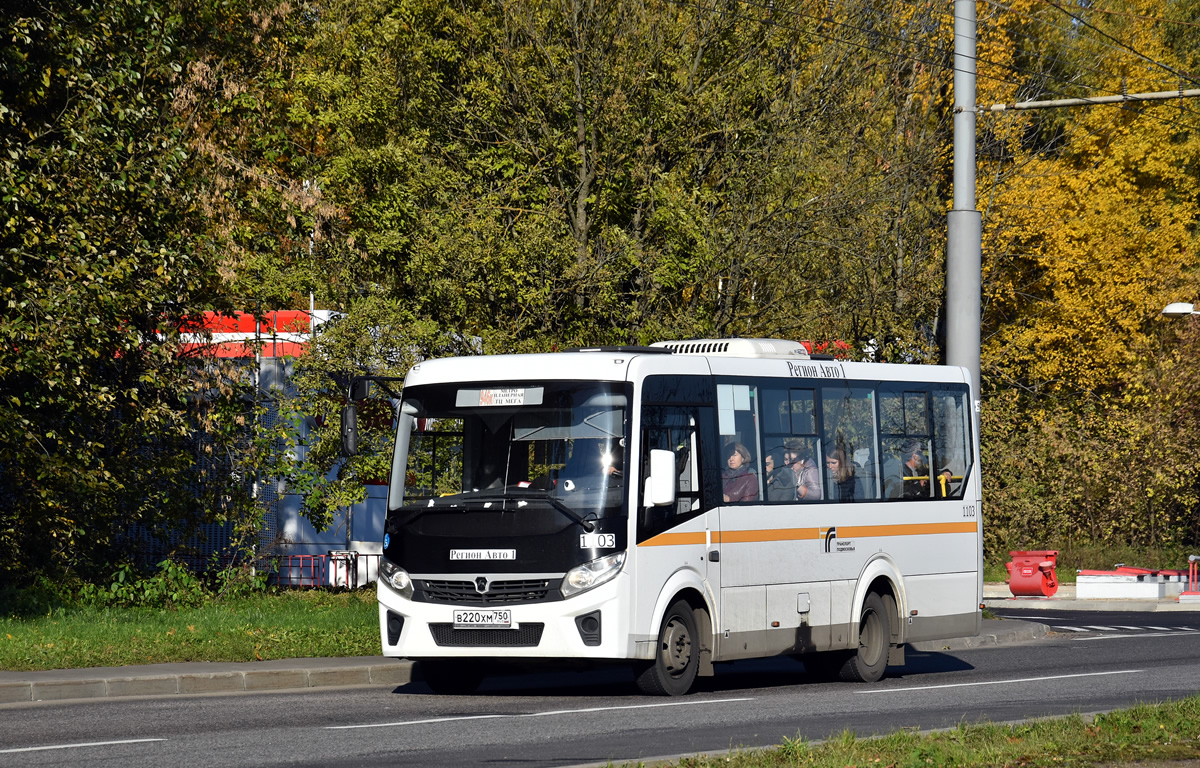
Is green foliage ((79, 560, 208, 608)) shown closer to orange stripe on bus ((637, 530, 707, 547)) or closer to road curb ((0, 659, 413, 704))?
road curb ((0, 659, 413, 704))

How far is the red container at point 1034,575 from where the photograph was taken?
1388 inches

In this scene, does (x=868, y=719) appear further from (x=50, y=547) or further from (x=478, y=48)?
(x=478, y=48)

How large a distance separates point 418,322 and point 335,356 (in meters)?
1.50

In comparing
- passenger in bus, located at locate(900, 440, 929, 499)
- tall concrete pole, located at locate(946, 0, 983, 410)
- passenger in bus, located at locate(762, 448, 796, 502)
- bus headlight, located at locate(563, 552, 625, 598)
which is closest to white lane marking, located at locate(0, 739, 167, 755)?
bus headlight, located at locate(563, 552, 625, 598)

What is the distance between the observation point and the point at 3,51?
1850cm

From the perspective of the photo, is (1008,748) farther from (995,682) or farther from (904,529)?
(904,529)

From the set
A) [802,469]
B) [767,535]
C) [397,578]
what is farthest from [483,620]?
[802,469]

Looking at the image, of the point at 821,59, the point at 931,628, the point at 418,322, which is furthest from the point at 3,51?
the point at 821,59

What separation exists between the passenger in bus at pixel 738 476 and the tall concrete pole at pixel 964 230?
7.31m

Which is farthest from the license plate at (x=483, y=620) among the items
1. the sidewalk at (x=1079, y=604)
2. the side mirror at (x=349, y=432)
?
the sidewalk at (x=1079, y=604)

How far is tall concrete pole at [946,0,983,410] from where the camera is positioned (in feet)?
73.4

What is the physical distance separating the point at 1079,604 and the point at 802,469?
20.1 m

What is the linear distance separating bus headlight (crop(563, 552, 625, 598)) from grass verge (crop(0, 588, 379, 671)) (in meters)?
4.06

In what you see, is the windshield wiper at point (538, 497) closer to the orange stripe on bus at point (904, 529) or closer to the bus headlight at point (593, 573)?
the bus headlight at point (593, 573)
